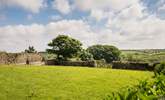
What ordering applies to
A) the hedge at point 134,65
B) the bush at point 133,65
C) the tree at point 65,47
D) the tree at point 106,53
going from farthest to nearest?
the tree at point 106,53 < the tree at point 65,47 < the bush at point 133,65 < the hedge at point 134,65

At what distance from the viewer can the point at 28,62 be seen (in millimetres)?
48469

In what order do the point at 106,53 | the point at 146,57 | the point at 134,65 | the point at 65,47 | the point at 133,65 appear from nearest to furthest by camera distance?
the point at 134,65, the point at 133,65, the point at 65,47, the point at 106,53, the point at 146,57

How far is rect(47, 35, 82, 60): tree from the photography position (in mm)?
67938

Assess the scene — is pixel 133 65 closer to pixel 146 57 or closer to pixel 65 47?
pixel 65 47

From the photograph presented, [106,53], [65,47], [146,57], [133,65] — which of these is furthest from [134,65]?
[146,57]

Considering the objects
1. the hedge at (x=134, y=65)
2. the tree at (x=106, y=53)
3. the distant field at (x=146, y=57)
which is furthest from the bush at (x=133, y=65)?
the tree at (x=106, y=53)

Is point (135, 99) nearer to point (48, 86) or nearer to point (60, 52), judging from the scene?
point (48, 86)

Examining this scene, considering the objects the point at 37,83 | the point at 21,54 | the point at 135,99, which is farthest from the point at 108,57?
the point at 135,99

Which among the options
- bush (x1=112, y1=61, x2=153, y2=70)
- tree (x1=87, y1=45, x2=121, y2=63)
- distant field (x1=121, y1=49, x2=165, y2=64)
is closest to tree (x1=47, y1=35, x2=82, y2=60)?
distant field (x1=121, y1=49, x2=165, y2=64)

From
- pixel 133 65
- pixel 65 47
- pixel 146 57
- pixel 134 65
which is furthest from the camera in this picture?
pixel 146 57

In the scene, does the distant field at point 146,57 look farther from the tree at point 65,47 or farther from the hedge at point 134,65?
the tree at point 65,47

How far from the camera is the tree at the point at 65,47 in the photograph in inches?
2675

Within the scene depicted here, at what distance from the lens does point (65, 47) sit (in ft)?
226

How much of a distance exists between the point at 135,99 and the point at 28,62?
46.6 metres
